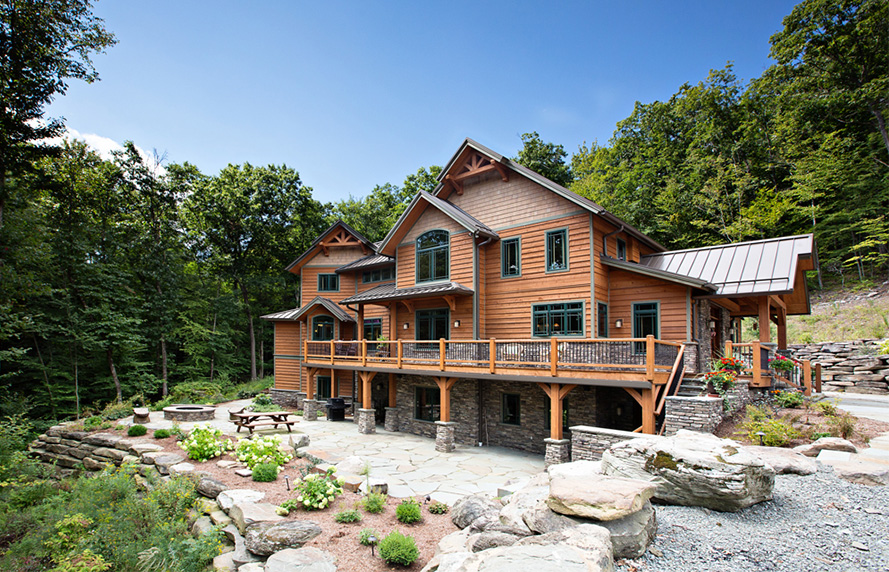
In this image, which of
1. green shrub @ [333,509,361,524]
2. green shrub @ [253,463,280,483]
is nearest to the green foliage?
green shrub @ [333,509,361,524]

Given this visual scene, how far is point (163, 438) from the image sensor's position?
12734 mm

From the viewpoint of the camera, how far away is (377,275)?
21.5 m

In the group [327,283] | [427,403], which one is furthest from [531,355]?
[327,283]

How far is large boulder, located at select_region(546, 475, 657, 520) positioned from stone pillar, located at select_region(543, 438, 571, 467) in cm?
593

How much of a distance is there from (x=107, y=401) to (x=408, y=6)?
79.2 feet

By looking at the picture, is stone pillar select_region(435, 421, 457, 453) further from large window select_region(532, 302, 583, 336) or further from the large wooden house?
large window select_region(532, 302, 583, 336)

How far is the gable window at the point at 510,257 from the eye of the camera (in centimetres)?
1467

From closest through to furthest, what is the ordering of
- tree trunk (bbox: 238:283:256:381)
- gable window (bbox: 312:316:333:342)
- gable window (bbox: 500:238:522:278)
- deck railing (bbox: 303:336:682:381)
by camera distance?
deck railing (bbox: 303:336:682:381), gable window (bbox: 500:238:522:278), gable window (bbox: 312:316:333:342), tree trunk (bbox: 238:283:256:381)

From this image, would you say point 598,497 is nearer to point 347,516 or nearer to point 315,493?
point 347,516

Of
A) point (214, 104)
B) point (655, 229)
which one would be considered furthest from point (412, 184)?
point (655, 229)

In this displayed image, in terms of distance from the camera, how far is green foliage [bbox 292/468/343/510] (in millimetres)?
7301

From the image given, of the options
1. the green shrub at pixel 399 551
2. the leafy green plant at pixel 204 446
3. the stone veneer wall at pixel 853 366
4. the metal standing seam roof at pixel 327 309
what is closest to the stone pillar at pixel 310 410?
the metal standing seam roof at pixel 327 309

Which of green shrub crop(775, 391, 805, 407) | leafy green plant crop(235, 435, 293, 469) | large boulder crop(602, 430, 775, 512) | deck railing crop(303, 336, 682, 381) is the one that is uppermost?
deck railing crop(303, 336, 682, 381)

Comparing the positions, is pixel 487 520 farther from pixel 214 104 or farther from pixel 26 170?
pixel 214 104
